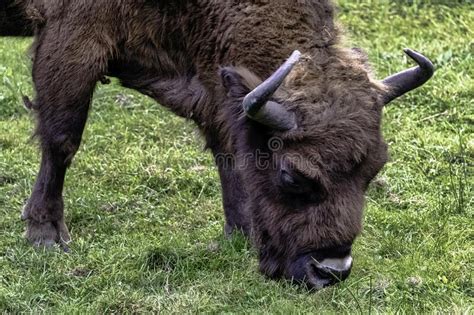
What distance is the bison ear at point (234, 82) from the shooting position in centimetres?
567

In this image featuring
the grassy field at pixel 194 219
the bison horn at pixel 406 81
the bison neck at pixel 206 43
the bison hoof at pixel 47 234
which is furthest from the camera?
the bison hoof at pixel 47 234

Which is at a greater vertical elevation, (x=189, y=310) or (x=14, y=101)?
(x=189, y=310)

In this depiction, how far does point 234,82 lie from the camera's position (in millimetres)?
5699

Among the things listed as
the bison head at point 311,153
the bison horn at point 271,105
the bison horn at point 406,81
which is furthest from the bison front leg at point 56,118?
the bison horn at point 406,81

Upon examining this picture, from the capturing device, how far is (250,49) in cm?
593

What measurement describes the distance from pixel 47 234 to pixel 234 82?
201 centimetres

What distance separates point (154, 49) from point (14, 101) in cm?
335

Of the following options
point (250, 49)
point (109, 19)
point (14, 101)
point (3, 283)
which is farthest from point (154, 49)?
point (14, 101)

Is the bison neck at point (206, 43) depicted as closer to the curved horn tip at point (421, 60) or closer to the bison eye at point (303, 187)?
the curved horn tip at point (421, 60)

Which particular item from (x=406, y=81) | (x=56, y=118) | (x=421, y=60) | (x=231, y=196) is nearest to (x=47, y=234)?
(x=56, y=118)

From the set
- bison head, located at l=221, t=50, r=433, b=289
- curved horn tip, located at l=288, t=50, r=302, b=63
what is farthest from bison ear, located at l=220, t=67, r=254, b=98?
curved horn tip, located at l=288, t=50, r=302, b=63

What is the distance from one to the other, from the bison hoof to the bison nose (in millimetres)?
2074

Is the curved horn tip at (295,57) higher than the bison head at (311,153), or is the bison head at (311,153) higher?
the curved horn tip at (295,57)

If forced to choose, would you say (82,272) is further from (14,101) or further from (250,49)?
(14,101)
